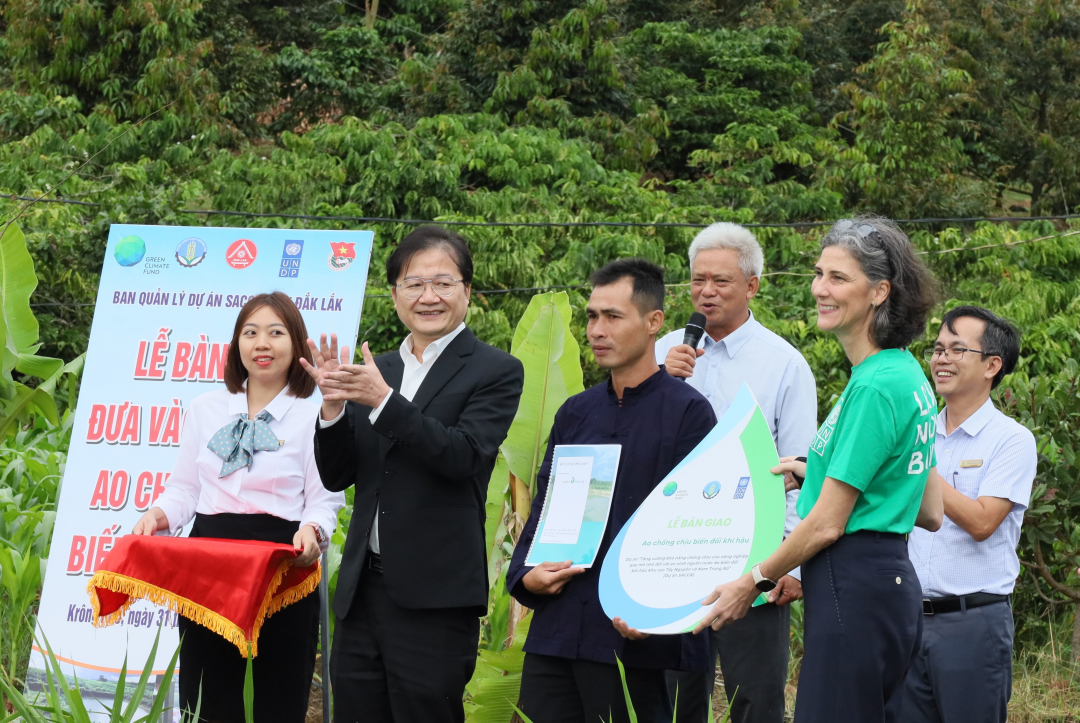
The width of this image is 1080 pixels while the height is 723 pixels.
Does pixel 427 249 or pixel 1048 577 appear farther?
pixel 1048 577

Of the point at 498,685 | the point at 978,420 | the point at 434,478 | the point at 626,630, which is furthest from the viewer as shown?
the point at 498,685

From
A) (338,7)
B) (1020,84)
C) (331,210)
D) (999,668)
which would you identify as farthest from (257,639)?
(338,7)

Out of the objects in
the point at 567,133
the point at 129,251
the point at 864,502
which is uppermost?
the point at 567,133

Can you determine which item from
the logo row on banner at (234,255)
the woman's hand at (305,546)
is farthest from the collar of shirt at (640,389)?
the logo row on banner at (234,255)

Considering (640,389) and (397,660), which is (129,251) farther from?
(640,389)

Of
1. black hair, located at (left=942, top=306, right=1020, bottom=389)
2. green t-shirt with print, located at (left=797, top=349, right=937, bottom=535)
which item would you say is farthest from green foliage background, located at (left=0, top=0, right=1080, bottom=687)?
green t-shirt with print, located at (left=797, top=349, right=937, bottom=535)

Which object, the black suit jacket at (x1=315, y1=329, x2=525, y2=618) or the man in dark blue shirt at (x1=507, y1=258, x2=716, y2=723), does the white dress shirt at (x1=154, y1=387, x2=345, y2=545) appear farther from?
the man in dark blue shirt at (x1=507, y1=258, x2=716, y2=723)

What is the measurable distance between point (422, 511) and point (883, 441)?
125cm

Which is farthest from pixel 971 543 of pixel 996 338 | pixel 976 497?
pixel 996 338

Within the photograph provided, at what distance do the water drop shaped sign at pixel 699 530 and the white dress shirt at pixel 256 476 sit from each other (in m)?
1.05

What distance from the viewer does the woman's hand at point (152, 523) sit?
3195 mm

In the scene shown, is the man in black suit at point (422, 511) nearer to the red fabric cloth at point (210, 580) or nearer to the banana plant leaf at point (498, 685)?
the red fabric cloth at point (210, 580)

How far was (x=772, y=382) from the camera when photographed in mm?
3213

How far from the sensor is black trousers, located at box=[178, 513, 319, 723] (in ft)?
10.3
